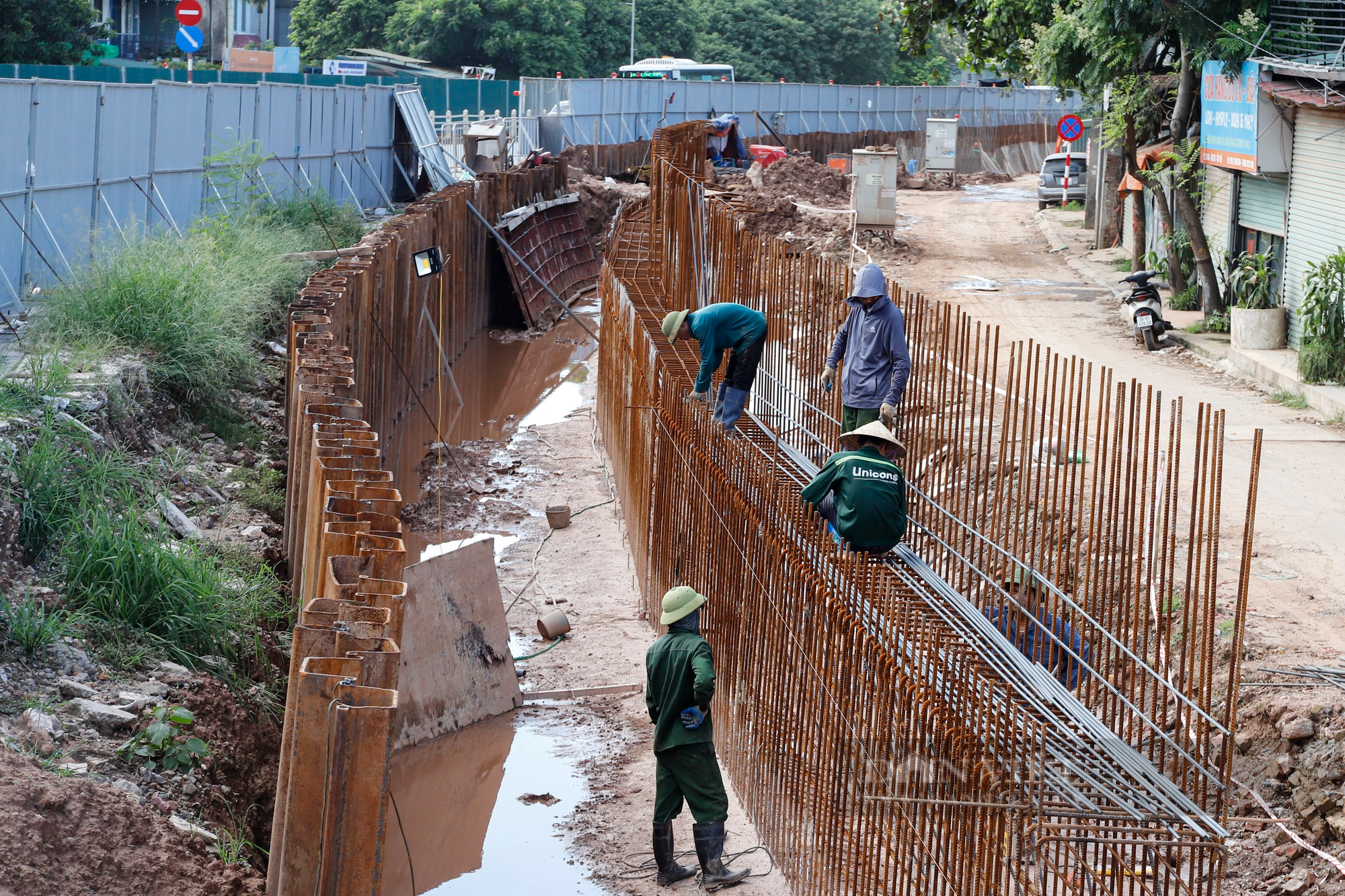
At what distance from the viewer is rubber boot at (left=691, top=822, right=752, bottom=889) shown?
6637 millimetres

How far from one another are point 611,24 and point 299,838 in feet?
230

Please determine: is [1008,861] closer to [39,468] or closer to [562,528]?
[39,468]

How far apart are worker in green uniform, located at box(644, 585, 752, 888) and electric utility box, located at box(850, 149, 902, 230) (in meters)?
22.6

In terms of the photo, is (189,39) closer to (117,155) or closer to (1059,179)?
(117,155)

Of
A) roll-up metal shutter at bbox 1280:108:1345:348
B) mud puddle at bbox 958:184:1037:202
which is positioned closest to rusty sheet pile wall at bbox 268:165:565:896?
roll-up metal shutter at bbox 1280:108:1345:348

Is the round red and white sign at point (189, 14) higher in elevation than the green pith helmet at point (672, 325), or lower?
higher

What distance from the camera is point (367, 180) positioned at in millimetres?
29438

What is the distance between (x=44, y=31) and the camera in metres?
41.6

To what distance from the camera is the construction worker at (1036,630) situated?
6730mm

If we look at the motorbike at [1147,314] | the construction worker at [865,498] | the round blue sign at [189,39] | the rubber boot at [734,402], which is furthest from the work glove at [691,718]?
the round blue sign at [189,39]

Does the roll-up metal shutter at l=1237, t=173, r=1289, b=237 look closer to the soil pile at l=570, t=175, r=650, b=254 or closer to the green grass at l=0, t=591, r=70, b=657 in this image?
the green grass at l=0, t=591, r=70, b=657

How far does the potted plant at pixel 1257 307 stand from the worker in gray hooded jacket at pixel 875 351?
28.0 feet

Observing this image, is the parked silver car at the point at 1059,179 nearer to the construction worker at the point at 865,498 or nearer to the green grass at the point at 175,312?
the green grass at the point at 175,312

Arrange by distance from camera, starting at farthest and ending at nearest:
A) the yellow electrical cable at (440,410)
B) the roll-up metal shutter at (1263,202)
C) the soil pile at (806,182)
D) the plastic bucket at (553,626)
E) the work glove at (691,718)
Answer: the soil pile at (806,182)
the roll-up metal shutter at (1263,202)
the yellow electrical cable at (440,410)
the plastic bucket at (553,626)
the work glove at (691,718)
